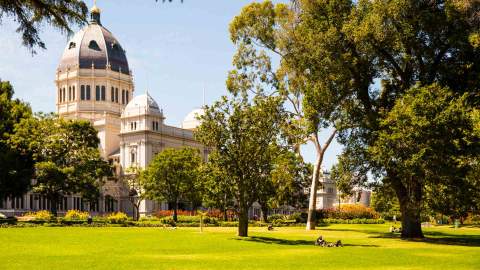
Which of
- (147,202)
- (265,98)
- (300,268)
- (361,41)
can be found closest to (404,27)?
(361,41)

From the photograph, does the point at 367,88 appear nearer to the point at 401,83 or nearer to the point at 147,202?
the point at 401,83

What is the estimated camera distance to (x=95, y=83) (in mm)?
129125

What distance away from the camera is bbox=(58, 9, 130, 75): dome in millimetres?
130625

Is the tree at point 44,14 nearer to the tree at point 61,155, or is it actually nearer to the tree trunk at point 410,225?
the tree trunk at point 410,225

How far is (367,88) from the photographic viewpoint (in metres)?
46.2

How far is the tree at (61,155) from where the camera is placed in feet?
225

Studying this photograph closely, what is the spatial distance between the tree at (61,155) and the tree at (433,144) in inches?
1581

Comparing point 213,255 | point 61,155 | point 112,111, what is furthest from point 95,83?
point 213,255

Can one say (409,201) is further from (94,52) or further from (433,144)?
(94,52)

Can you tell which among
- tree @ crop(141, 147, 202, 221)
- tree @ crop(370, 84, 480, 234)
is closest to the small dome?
tree @ crop(141, 147, 202, 221)

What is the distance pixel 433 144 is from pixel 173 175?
50.4 metres

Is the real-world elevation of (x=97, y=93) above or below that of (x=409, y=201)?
above

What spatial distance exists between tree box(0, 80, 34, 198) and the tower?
175 feet

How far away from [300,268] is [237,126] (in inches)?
832
